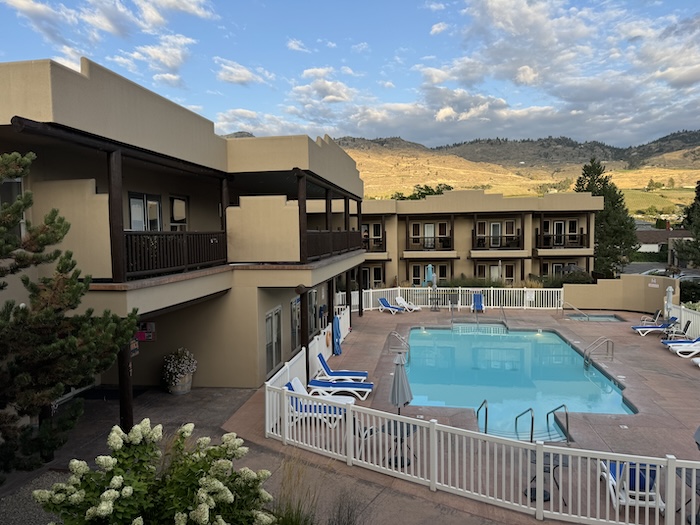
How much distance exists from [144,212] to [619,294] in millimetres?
24371

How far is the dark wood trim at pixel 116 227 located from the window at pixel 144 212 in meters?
3.44

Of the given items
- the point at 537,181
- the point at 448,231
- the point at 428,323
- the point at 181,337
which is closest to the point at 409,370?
the point at 428,323

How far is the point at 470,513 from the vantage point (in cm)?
716

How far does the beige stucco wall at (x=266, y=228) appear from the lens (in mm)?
13297

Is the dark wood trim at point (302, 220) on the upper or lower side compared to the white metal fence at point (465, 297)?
upper

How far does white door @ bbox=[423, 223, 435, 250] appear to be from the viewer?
3497cm

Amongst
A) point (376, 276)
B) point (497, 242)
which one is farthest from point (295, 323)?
point (497, 242)

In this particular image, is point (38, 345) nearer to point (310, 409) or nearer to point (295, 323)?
point (310, 409)

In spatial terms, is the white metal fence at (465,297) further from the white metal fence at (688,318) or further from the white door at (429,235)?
the white door at (429,235)

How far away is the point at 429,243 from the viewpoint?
35.0 metres

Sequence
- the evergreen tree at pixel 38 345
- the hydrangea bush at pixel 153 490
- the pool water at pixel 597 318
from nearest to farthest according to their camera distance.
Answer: the hydrangea bush at pixel 153 490
the evergreen tree at pixel 38 345
the pool water at pixel 597 318

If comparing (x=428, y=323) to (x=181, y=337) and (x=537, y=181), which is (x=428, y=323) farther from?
(x=537, y=181)

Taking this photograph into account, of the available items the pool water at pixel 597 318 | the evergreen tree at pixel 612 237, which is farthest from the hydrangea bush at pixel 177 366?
the evergreen tree at pixel 612 237

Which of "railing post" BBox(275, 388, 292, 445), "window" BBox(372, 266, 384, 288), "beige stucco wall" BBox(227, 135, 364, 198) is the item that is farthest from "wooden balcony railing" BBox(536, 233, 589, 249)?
"railing post" BBox(275, 388, 292, 445)
